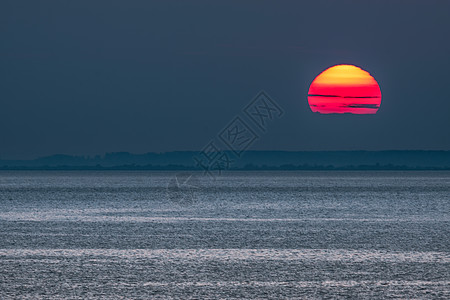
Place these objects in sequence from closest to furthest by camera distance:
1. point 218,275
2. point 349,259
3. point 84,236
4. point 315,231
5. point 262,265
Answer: point 218,275, point 262,265, point 349,259, point 84,236, point 315,231

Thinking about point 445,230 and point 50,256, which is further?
point 445,230

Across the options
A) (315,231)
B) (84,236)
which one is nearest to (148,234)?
(84,236)

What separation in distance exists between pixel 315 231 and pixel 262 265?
6.89 metres

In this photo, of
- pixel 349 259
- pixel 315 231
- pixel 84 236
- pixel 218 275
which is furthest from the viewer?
pixel 315 231

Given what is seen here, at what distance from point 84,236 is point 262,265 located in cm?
652

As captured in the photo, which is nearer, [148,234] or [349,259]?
[349,259]

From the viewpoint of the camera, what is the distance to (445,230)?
18.9 m

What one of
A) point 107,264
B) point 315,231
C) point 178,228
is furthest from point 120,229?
point 107,264

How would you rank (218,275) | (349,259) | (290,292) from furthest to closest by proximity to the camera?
1. (349,259)
2. (218,275)
3. (290,292)

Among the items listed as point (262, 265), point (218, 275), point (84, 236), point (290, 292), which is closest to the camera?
point (290, 292)

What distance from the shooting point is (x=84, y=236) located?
17.1m

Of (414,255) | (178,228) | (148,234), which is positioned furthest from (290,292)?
(178,228)

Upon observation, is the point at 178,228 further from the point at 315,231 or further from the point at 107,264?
the point at 107,264

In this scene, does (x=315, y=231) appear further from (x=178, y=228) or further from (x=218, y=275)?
(x=218, y=275)
